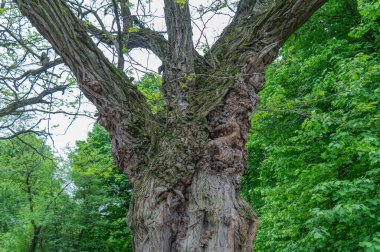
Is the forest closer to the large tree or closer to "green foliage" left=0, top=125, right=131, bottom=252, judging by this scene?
"green foliage" left=0, top=125, right=131, bottom=252

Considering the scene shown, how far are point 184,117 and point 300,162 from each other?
594 centimetres

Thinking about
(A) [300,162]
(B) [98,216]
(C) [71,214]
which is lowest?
(A) [300,162]

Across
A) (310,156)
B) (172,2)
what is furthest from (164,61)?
(310,156)

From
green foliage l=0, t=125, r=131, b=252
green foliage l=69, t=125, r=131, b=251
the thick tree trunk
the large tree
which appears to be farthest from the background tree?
the thick tree trunk

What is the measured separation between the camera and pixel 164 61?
404cm

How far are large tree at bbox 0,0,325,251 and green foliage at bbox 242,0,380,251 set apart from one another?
95 centimetres

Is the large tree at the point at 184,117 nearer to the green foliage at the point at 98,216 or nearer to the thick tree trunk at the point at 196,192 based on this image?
the thick tree trunk at the point at 196,192

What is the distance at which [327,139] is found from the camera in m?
8.58

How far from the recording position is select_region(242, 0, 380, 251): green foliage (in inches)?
239

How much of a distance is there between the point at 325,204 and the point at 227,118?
17.3ft

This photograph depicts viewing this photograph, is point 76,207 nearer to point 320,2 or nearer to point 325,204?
point 325,204

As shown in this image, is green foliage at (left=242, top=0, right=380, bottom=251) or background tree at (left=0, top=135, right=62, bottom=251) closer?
green foliage at (left=242, top=0, right=380, bottom=251)

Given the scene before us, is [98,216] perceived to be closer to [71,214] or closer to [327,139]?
[71,214]

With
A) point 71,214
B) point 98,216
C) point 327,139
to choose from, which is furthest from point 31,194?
point 327,139
